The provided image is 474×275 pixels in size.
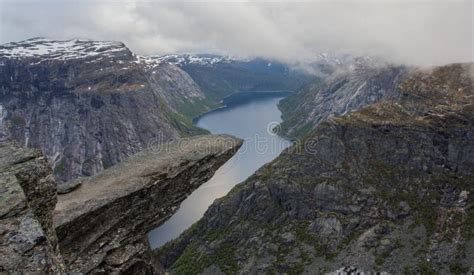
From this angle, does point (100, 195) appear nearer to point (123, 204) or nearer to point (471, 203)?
point (123, 204)

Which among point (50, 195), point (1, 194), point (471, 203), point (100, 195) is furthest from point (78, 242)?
point (471, 203)

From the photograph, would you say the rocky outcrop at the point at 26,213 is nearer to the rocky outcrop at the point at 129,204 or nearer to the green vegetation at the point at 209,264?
the rocky outcrop at the point at 129,204

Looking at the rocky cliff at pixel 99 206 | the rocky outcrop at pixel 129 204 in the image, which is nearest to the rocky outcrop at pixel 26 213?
the rocky cliff at pixel 99 206

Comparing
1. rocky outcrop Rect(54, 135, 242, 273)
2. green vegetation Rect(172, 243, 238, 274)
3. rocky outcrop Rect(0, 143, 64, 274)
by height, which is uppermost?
rocky outcrop Rect(0, 143, 64, 274)

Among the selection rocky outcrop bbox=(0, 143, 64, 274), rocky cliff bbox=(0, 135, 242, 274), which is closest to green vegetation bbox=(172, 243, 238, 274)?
rocky cliff bbox=(0, 135, 242, 274)

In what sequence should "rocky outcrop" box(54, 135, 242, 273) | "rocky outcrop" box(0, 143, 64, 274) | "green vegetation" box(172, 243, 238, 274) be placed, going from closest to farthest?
"rocky outcrop" box(0, 143, 64, 274), "rocky outcrop" box(54, 135, 242, 273), "green vegetation" box(172, 243, 238, 274)

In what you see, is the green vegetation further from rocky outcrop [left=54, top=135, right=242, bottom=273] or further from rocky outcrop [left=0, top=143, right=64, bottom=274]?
rocky outcrop [left=0, top=143, right=64, bottom=274]

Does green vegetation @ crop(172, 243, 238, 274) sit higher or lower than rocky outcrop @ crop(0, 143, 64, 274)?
lower
